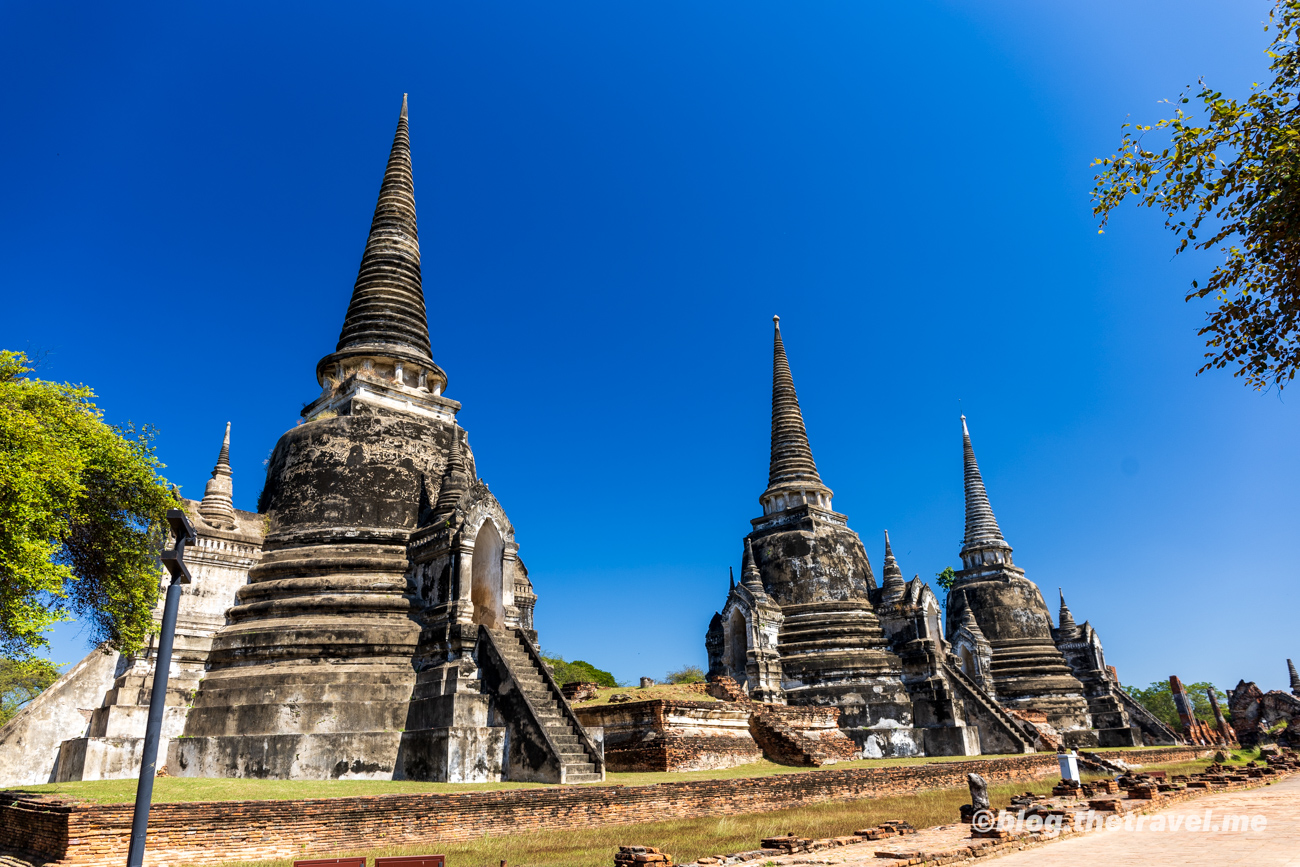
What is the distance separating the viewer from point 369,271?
23609mm

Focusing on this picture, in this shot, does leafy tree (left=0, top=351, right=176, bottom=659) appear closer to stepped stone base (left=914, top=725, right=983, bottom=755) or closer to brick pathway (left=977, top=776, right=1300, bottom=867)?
brick pathway (left=977, top=776, right=1300, bottom=867)

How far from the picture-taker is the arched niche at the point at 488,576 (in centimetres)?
1878

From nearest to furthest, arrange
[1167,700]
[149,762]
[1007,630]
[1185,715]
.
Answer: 1. [149,762]
2. [1007,630]
3. [1185,715]
4. [1167,700]

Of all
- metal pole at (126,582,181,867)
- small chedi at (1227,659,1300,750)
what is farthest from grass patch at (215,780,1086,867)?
small chedi at (1227,659,1300,750)

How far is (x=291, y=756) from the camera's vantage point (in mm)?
15367

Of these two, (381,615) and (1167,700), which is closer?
(381,615)

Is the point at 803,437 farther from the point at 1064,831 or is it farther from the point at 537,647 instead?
→ the point at 1064,831

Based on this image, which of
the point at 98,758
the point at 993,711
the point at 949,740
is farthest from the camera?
the point at 993,711

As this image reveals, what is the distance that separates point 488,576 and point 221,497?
746cm

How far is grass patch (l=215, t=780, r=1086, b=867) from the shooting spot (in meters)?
10.3

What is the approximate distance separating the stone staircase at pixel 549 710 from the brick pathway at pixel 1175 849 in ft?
25.0

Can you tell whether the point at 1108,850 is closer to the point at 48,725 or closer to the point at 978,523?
the point at 48,725

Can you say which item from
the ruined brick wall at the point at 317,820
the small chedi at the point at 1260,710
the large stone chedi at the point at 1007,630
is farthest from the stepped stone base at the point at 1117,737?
the ruined brick wall at the point at 317,820

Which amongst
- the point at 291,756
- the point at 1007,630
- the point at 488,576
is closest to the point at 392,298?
the point at 488,576
